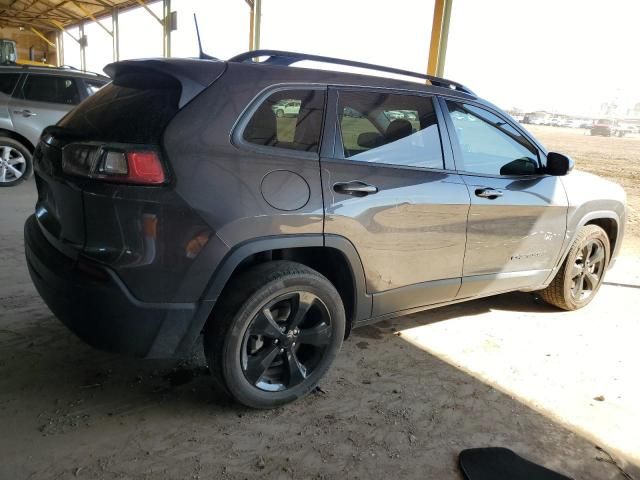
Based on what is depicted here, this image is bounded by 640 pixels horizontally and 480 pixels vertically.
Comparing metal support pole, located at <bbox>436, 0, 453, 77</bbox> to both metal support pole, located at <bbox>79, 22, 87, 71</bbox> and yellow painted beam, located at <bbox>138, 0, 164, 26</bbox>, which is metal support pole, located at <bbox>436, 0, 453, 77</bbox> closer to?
yellow painted beam, located at <bbox>138, 0, 164, 26</bbox>

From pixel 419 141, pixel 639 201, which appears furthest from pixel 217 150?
pixel 639 201

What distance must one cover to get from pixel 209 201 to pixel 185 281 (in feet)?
1.20

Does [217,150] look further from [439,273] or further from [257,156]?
[439,273]

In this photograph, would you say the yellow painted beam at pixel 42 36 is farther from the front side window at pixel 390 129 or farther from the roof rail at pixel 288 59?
the front side window at pixel 390 129

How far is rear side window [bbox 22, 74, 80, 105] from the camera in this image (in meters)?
7.51

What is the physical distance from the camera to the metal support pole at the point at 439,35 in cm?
764

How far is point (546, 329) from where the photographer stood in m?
3.91

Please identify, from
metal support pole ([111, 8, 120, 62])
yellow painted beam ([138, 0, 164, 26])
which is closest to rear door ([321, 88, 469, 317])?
yellow painted beam ([138, 0, 164, 26])

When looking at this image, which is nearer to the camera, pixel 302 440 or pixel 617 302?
pixel 302 440

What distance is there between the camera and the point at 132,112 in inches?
91.7

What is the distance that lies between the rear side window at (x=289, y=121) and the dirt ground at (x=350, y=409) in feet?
4.50

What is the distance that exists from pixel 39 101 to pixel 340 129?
6679 millimetres

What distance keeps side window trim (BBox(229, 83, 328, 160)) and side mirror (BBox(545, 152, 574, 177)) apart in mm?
1898

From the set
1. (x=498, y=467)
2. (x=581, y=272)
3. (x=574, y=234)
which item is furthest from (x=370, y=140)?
(x=581, y=272)
